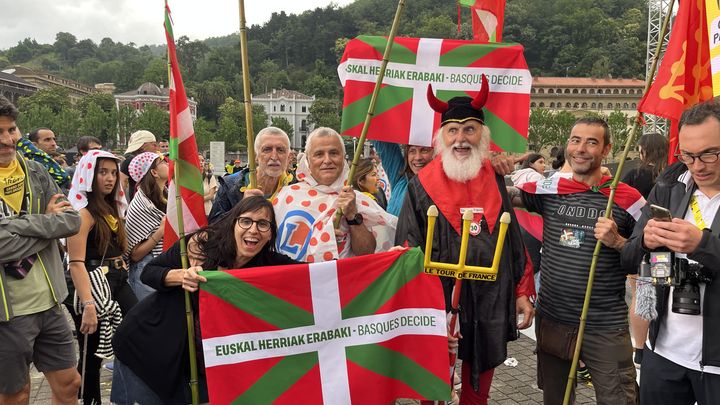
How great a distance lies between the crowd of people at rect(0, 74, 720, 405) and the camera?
2576 millimetres

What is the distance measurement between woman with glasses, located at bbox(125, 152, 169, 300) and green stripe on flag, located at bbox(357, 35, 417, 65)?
2.34 meters

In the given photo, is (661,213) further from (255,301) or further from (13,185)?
(13,185)

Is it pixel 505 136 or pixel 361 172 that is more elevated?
pixel 505 136

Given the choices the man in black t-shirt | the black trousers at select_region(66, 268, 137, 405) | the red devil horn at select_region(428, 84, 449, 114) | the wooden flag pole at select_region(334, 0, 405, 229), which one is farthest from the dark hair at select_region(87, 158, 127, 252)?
the man in black t-shirt

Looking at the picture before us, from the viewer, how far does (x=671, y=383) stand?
8.75ft

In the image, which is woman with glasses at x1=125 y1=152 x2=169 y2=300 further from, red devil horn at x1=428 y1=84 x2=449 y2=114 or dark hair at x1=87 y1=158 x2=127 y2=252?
red devil horn at x1=428 y1=84 x2=449 y2=114

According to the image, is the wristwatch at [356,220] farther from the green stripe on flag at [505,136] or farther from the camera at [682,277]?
the camera at [682,277]

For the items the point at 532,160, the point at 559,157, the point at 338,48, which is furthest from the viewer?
the point at 338,48

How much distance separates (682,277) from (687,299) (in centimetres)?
10

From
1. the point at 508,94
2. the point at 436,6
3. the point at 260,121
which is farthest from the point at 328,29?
the point at 508,94

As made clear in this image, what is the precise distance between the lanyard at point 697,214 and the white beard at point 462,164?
3.76 feet

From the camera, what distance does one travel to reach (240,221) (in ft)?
9.95

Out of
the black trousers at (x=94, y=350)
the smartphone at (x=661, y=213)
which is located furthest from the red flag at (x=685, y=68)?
the black trousers at (x=94, y=350)

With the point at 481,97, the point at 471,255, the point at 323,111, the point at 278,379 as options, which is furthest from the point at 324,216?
the point at 323,111
